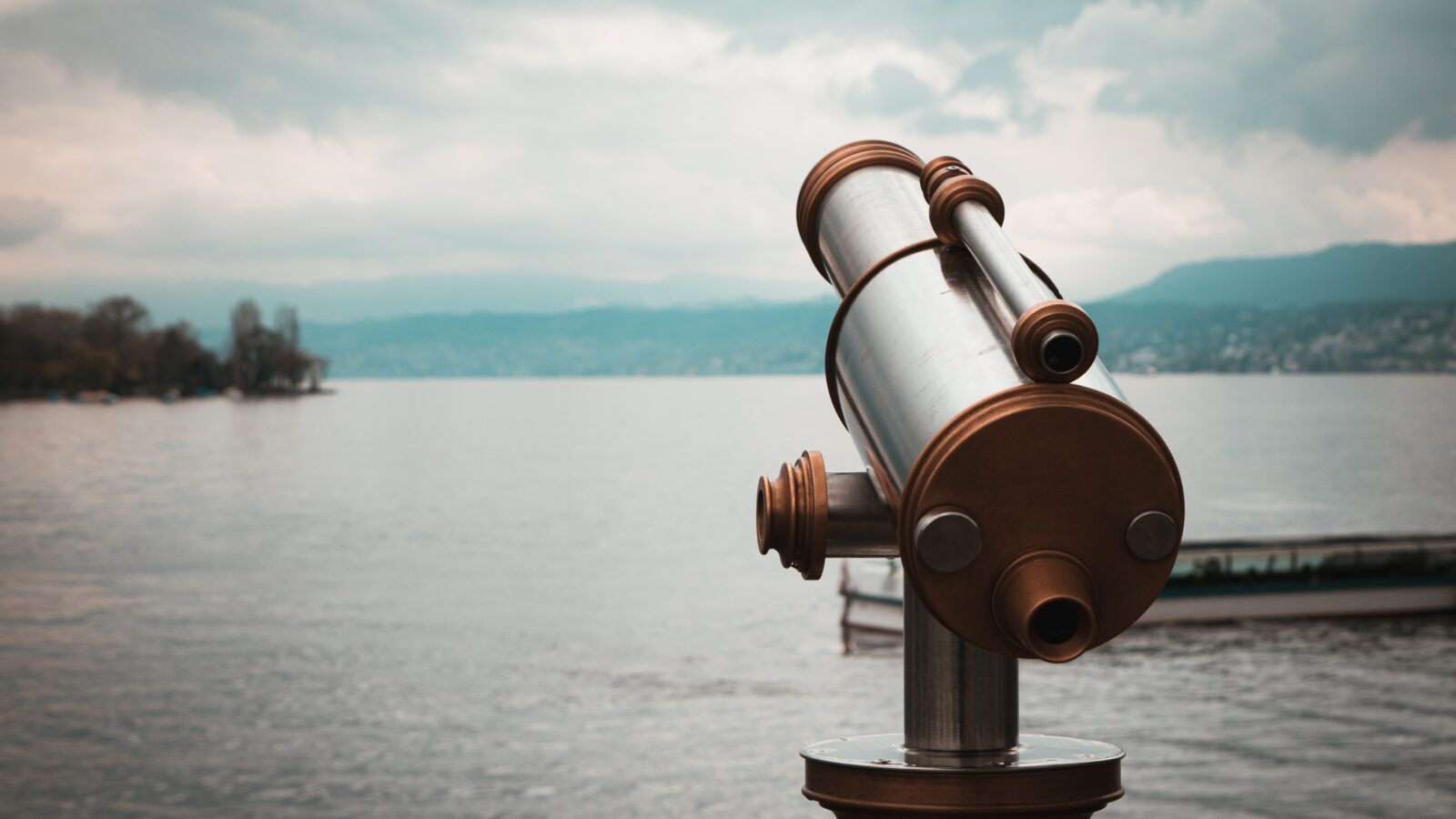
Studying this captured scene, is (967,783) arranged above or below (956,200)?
below

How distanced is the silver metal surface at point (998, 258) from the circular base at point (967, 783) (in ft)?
1.54

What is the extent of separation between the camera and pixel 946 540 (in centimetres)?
146

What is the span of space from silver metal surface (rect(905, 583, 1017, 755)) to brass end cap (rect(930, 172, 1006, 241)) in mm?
405

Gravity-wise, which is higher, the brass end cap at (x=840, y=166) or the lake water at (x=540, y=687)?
the brass end cap at (x=840, y=166)

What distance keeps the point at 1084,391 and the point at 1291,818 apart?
105ft

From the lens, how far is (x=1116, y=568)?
4.90ft

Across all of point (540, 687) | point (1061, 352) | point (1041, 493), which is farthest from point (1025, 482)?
point (540, 687)

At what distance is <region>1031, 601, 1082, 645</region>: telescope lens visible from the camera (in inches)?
56.7

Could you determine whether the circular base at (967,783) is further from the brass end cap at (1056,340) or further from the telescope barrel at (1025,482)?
the brass end cap at (1056,340)

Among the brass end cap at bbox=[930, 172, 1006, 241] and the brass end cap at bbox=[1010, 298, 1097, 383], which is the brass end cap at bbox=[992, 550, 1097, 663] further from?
the brass end cap at bbox=[930, 172, 1006, 241]

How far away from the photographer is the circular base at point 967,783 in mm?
1592

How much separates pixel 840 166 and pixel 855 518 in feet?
1.69

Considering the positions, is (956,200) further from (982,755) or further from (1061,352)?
(982,755)

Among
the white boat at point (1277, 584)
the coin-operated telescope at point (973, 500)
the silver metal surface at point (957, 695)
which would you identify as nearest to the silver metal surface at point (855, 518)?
the coin-operated telescope at point (973, 500)
